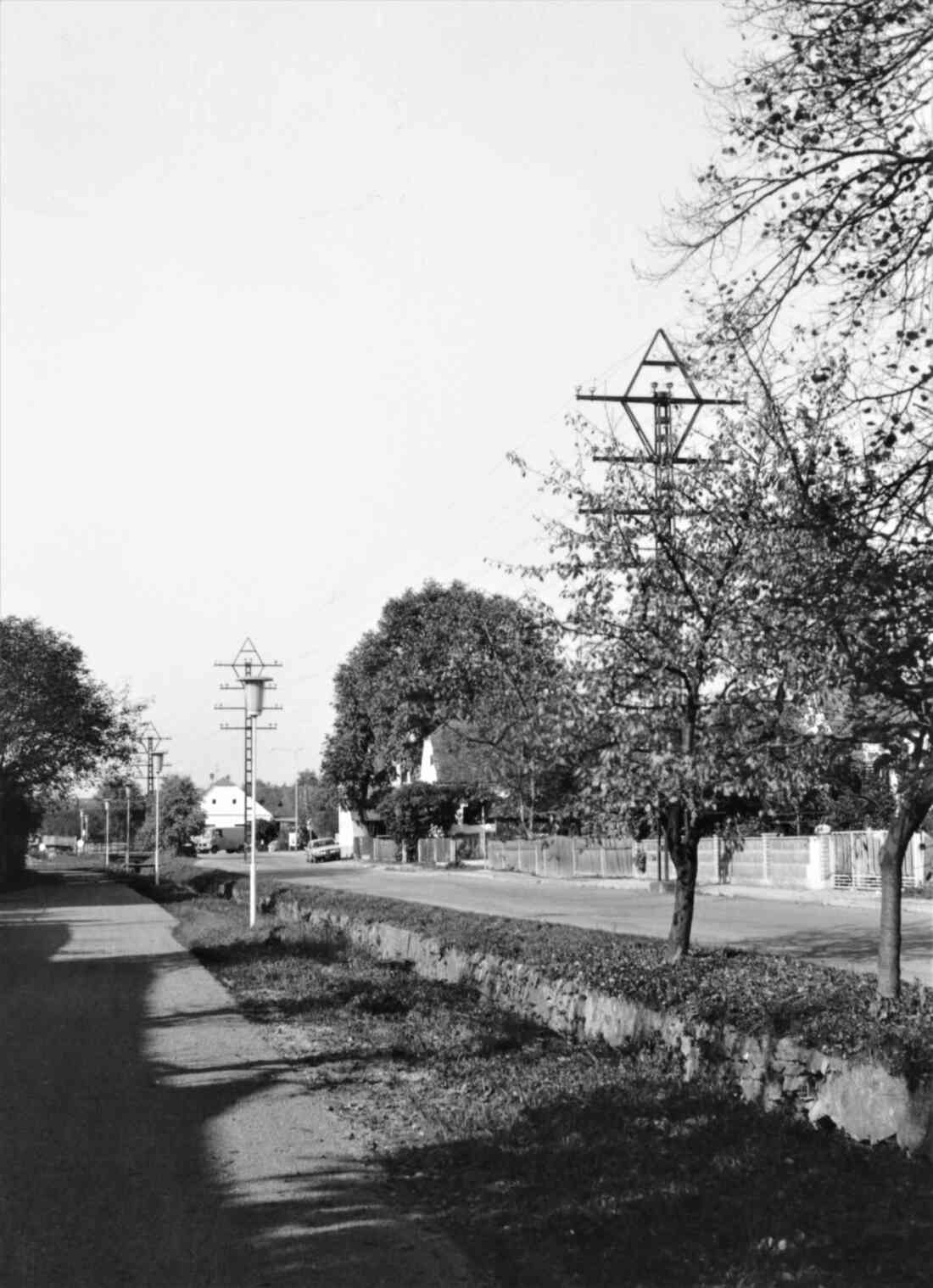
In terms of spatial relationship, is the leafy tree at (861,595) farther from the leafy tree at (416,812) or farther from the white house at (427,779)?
the leafy tree at (416,812)

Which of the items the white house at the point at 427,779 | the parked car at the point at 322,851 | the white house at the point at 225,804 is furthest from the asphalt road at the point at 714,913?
the white house at the point at 225,804

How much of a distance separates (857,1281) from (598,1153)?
2.09 meters

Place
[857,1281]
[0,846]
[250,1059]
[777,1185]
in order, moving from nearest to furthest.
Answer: [857,1281] < [777,1185] < [250,1059] < [0,846]

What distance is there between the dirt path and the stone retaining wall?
2.16 meters

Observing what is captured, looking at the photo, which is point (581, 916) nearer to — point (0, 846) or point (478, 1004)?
point (478, 1004)

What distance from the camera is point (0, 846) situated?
4325 cm

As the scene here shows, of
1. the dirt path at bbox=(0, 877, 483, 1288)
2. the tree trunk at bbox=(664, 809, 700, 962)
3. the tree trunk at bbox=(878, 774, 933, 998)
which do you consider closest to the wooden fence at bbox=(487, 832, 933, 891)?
the tree trunk at bbox=(664, 809, 700, 962)

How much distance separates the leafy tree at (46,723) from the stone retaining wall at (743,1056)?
36.9 meters

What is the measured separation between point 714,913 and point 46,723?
31.7m

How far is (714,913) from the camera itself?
1081 inches

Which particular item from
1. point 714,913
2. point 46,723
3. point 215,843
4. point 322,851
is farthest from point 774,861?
point 215,843

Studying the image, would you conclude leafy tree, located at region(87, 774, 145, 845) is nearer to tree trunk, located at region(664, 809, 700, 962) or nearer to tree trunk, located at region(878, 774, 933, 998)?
tree trunk, located at region(664, 809, 700, 962)

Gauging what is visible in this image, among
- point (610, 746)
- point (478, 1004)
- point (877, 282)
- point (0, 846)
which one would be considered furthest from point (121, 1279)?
point (0, 846)

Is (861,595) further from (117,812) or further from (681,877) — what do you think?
(117,812)
